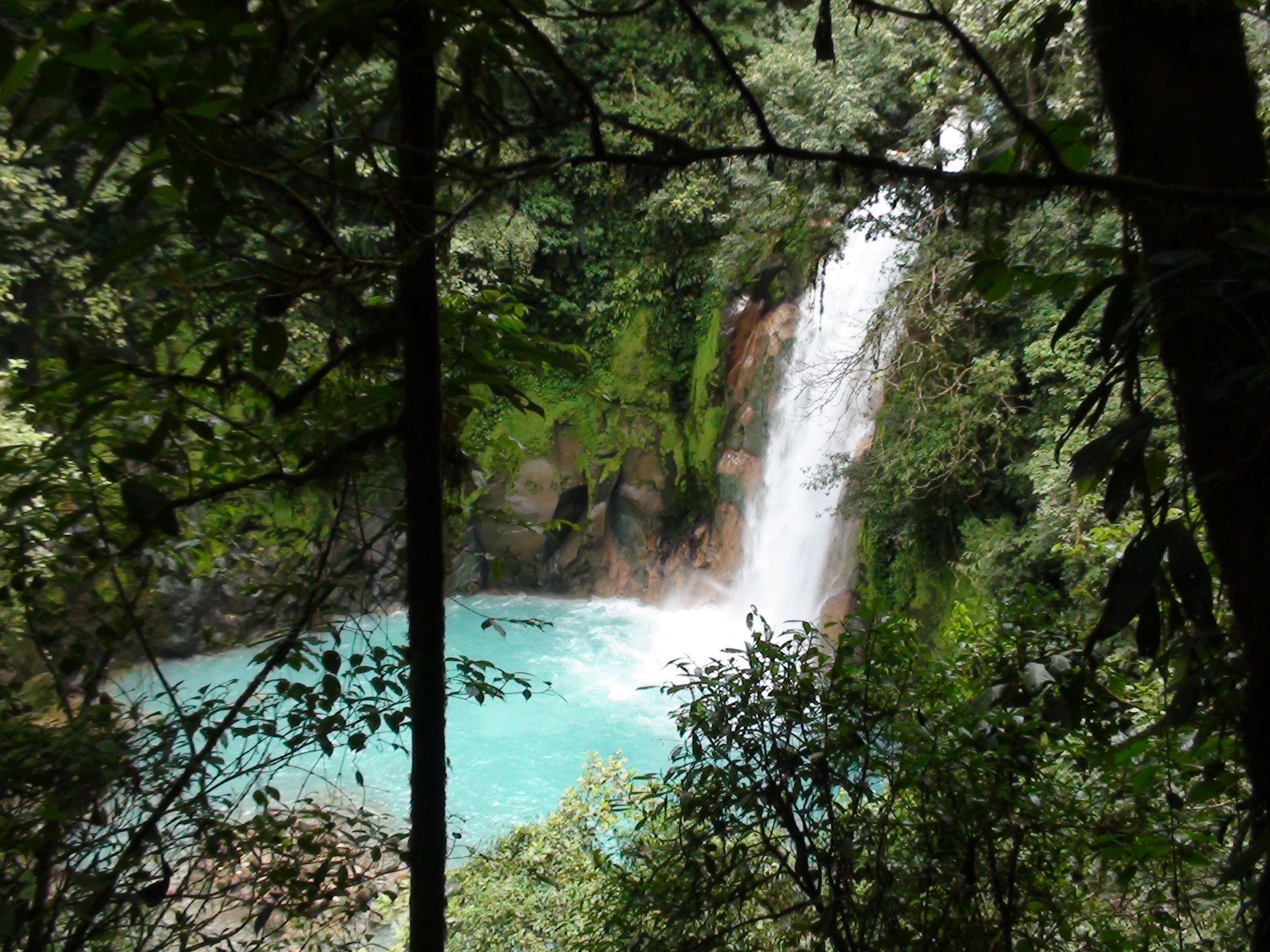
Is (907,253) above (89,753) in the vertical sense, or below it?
above

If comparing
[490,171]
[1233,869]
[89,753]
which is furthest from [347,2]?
[1233,869]

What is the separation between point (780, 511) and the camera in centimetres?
1038

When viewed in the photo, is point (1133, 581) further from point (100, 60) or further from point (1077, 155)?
point (100, 60)

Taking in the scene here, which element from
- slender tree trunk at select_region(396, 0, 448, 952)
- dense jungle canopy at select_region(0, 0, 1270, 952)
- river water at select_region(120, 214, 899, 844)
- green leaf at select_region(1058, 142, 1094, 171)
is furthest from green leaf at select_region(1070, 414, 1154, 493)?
river water at select_region(120, 214, 899, 844)

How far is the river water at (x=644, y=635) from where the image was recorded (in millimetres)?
7578

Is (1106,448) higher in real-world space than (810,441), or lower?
lower

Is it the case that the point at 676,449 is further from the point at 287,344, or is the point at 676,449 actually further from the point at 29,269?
the point at 287,344

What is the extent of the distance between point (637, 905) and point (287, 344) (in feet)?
5.53

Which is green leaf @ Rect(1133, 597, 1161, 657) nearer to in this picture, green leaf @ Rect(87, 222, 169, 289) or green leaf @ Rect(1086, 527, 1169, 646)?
green leaf @ Rect(1086, 527, 1169, 646)

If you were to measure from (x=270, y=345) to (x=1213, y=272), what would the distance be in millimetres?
1301

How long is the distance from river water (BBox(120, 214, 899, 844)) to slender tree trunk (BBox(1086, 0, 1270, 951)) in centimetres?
622

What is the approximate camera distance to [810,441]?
10133 millimetres

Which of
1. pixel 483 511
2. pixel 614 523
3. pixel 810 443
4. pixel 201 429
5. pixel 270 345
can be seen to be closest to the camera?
pixel 270 345

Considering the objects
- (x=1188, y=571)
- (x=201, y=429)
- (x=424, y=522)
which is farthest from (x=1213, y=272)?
(x=201, y=429)
